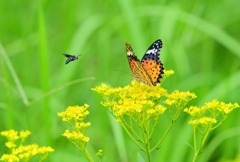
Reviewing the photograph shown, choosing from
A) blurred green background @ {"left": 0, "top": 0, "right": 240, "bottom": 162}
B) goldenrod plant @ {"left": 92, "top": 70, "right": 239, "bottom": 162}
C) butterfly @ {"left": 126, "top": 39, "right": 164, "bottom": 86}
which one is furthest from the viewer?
blurred green background @ {"left": 0, "top": 0, "right": 240, "bottom": 162}

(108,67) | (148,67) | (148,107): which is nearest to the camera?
(148,107)

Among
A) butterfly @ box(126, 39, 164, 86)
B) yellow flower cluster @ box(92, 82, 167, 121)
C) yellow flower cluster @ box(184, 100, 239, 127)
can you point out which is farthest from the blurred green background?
yellow flower cluster @ box(184, 100, 239, 127)

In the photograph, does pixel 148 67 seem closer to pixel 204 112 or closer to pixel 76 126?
pixel 204 112

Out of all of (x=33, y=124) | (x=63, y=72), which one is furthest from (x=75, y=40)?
(x=33, y=124)

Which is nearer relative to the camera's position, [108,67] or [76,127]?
[76,127]

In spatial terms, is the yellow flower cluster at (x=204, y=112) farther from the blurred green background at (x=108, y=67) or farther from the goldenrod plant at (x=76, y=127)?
the blurred green background at (x=108, y=67)

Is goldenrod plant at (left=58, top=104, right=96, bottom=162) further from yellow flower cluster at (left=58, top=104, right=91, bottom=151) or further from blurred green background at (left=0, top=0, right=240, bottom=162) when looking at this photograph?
blurred green background at (left=0, top=0, right=240, bottom=162)

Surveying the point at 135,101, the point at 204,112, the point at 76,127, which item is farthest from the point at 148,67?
the point at 76,127
